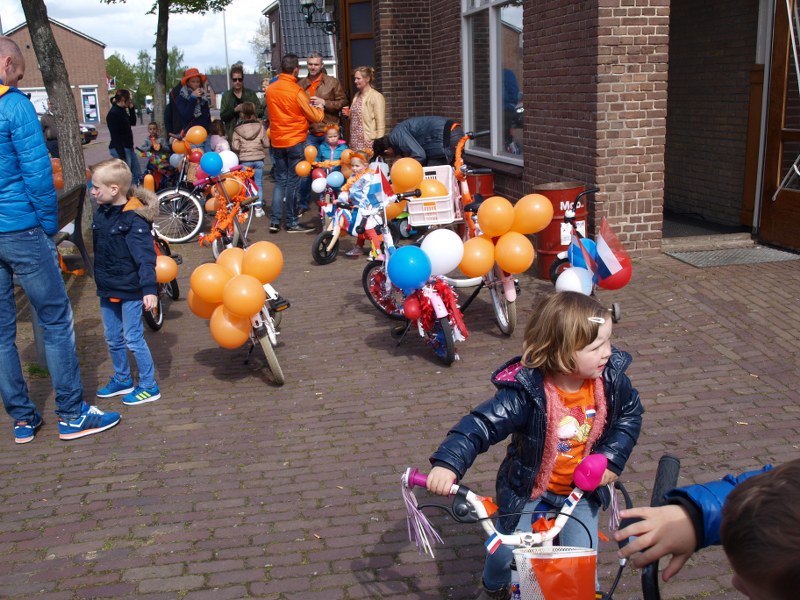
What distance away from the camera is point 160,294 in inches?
342

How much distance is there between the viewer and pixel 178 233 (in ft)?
40.7

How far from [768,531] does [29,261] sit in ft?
15.8

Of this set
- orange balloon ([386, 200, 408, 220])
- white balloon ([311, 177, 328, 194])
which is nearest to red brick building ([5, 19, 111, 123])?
white balloon ([311, 177, 328, 194])

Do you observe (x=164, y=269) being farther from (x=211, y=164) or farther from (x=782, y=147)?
(x=782, y=147)

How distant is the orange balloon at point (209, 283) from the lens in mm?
6211

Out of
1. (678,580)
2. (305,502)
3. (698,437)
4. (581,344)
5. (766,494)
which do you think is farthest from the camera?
(698,437)

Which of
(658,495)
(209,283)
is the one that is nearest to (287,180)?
(209,283)

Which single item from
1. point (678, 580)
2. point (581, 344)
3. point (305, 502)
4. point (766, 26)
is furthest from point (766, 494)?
point (766, 26)

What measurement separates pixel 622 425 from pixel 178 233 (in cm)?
1038

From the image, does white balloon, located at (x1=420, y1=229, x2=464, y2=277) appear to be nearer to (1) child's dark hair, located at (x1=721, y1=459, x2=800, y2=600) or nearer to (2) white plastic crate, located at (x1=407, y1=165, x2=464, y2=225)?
(2) white plastic crate, located at (x1=407, y1=165, x2=464, y2=225)

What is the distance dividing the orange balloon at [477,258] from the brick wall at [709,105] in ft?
16.0

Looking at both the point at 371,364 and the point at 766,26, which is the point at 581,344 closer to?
the point at 371,364

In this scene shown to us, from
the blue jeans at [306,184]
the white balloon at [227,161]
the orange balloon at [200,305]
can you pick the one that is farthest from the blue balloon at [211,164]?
the orange balloon at [200,305]

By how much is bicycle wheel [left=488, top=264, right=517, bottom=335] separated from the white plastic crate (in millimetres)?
1390
